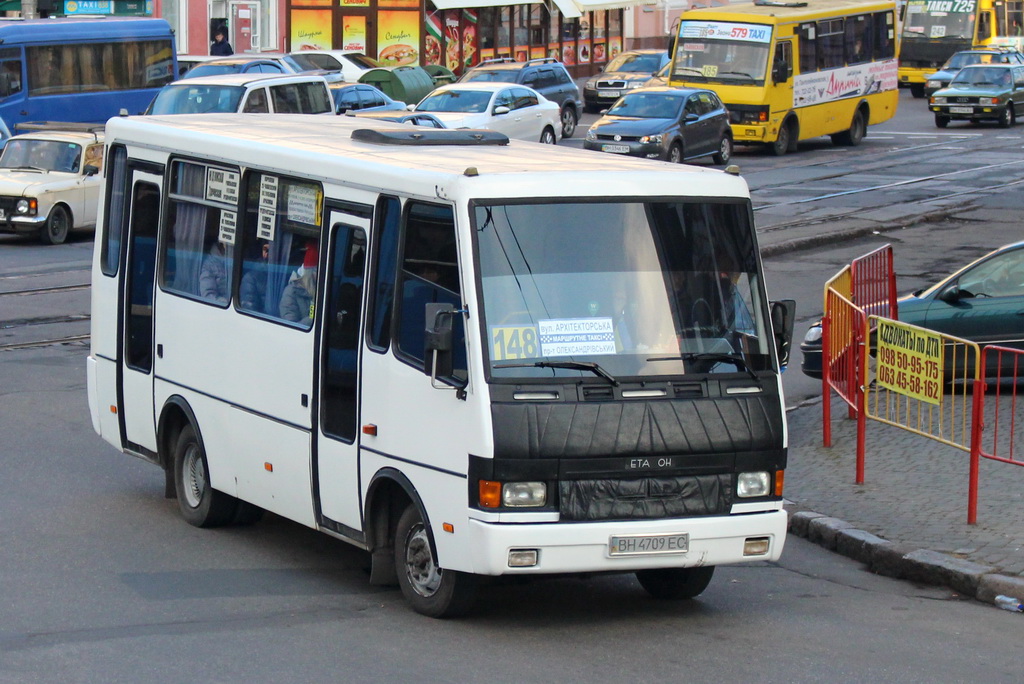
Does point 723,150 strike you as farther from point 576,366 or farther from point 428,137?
point 576,366

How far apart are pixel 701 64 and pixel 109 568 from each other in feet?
91.6

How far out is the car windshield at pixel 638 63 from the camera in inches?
1854

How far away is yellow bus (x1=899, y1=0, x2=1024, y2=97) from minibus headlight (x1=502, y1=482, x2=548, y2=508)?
52019mm

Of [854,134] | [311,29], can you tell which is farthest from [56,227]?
[311,29]

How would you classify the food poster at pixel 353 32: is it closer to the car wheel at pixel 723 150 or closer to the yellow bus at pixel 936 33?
the yellow bus at pixel 936 33

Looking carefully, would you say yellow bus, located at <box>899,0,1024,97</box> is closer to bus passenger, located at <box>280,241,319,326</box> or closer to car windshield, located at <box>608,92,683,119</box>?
car windshield, located at <box>608,92,683,119</box>

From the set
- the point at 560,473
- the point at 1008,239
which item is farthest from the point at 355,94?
the point at 560,473

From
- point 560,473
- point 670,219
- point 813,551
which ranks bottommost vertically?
point 813,551

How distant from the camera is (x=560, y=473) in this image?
678cm

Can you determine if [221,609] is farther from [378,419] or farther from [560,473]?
[560,473]

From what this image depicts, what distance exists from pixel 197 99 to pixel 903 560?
19757 mm

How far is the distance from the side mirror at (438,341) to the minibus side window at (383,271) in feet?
1.88

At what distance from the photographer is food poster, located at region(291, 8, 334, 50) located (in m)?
49.2

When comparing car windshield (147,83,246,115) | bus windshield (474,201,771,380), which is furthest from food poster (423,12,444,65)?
bus windshield (474,201,771,380)
